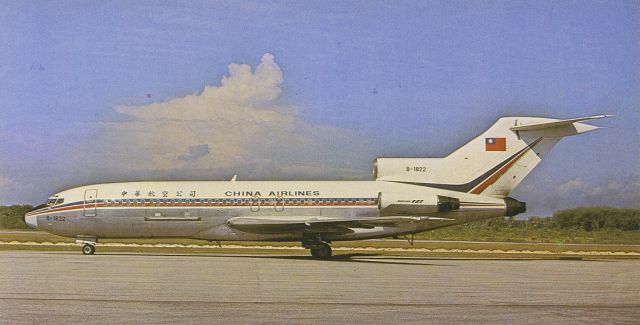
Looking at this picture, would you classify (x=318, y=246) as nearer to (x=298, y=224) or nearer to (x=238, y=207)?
(x=298, y=224)

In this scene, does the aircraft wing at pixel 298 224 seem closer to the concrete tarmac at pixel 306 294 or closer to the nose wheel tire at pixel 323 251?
the nose wheel tire at pixel 323 251

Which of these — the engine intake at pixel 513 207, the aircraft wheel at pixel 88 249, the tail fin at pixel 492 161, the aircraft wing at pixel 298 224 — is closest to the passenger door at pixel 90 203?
the aircraft wheel at pixel 88 249

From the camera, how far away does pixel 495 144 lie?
2806 cm

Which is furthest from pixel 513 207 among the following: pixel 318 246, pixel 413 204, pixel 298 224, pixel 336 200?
pixel 298 224

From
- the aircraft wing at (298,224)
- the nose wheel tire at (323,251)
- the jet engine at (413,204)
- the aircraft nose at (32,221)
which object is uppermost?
the jet engine at (413,204)

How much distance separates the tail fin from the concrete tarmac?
775 cm

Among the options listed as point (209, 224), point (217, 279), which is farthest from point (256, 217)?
point (217, 279)

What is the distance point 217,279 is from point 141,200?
42.7 ft

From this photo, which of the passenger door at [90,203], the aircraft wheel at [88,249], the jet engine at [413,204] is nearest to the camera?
the jet engine at [413,204]

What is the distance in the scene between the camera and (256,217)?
2780 cm

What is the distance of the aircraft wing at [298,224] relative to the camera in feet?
84.2

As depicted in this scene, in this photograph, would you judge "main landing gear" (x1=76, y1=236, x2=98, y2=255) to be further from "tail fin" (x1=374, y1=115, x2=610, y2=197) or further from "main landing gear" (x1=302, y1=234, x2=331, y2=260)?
"tail fin" (x1=374, y1=115, x2=610, y2=197)

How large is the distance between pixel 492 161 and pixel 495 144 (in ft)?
2.29

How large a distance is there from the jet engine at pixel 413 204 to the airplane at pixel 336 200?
0.04m
